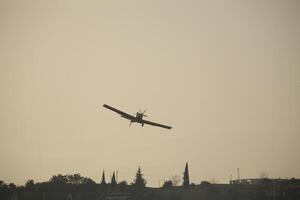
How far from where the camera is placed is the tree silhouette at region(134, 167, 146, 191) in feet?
578

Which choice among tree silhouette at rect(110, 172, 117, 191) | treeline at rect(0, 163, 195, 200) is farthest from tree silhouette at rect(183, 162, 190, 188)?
tree silhouette at rect(110, 172, 117, 191)

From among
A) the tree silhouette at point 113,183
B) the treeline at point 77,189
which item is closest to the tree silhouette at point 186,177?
the treeline at point 77,189

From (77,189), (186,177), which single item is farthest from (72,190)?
(186,177)

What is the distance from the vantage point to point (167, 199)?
17212 centimetres

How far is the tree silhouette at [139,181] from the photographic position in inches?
6939

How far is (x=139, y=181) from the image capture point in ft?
592

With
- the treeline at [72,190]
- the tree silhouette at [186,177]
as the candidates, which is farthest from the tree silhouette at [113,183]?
the tree silhouette at [186,177]

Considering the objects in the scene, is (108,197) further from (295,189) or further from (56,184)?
(295,189)

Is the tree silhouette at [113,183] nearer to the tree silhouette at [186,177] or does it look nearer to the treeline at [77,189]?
the treeline at [77,189]

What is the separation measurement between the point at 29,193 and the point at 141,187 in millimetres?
36235

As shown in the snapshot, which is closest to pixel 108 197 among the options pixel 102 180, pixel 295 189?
pixel 102 180

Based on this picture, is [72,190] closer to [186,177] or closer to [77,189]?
[77,189]

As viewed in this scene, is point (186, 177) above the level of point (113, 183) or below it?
above

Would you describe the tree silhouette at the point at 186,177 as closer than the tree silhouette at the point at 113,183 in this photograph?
No
